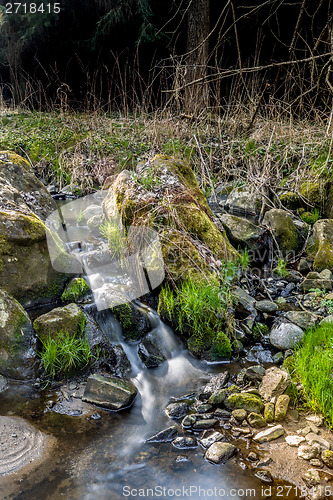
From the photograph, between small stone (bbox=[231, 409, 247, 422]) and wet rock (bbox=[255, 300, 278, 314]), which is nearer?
small stone (bbox=[231, 409, 247, 422])

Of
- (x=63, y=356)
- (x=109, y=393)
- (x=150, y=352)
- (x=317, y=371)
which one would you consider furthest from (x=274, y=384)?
(x=63, y=356)

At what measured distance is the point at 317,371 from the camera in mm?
2730

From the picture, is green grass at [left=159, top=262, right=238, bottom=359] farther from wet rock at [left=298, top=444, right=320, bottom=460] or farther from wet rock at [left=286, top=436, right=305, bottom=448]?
wet rock at [left=298, top=444, right=320, bottom=460]

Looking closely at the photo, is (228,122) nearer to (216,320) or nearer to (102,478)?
(216,320)

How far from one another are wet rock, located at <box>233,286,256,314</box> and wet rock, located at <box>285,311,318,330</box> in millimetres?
373

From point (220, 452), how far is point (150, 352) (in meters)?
1.26

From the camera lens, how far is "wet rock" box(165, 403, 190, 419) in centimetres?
279

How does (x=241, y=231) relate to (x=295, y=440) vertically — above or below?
above

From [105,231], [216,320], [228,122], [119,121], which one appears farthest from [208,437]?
[119,121]

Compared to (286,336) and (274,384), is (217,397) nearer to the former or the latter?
(274,384)

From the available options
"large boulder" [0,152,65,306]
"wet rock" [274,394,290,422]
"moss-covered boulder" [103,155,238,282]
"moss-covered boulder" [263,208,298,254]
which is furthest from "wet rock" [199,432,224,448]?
"moss-covered boulder" [263,208,298,254]

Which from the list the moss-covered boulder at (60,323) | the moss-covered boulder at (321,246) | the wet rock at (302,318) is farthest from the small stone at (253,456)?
the moss-covered boulder at (321,246)

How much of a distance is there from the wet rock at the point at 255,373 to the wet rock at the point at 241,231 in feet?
7.11

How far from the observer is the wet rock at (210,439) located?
2.46m
